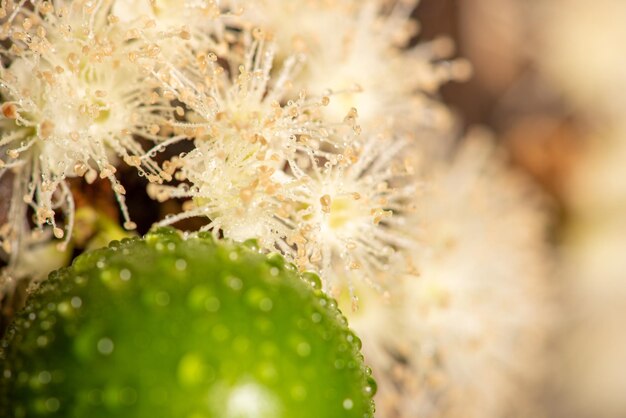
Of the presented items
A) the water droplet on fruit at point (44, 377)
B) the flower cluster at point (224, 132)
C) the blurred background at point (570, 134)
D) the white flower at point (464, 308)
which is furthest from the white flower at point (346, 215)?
the blurred background at point (570, 134)

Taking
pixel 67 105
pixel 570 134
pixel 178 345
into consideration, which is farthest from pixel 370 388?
pixel 570 134

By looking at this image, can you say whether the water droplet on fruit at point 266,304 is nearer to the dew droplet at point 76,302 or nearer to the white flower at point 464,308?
the dew droplet at point 76,302

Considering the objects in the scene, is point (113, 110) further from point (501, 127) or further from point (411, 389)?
point (501, 127)

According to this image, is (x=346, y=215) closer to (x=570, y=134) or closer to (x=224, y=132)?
(x=224, y=132)

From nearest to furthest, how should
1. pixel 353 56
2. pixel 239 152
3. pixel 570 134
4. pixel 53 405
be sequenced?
pixel 53 405 → pixel 239 152 → pixel 353 56 → pixel 570 134

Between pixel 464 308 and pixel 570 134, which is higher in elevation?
pixel 570 134
